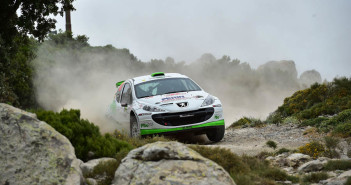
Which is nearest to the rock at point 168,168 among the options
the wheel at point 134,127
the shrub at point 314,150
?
the shrub at point 314,150

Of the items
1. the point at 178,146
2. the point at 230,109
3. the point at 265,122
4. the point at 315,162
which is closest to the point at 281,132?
the point at 265,122

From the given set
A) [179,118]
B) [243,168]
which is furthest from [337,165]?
[179,118]

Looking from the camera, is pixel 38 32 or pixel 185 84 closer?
pixel 185 84

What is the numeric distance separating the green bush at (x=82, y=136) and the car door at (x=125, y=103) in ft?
14.2

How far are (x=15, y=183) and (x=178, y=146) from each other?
185cm

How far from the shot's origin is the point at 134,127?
12344mm

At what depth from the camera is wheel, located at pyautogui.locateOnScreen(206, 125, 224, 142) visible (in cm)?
1254

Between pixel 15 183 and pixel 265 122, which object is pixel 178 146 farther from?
pixel 265 122

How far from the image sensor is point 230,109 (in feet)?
151

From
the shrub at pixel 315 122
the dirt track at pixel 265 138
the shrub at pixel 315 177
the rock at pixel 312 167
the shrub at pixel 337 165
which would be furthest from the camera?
the shrub at pixel 315 122

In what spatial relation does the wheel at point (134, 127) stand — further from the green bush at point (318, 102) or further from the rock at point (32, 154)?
the rock at point (32, 154)

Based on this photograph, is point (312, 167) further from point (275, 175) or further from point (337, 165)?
point (275, 175)

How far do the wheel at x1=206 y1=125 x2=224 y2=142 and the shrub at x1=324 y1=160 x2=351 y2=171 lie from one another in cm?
438

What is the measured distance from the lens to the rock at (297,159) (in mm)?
9094
